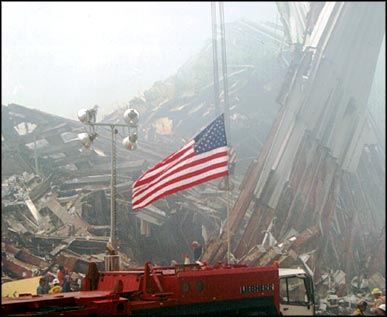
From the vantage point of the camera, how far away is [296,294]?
268 inches

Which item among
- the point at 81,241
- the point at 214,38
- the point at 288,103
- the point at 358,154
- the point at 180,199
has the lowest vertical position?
the point at 81,241

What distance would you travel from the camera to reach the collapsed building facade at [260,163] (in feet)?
26.7

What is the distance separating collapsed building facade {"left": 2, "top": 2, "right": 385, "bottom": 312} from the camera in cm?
812

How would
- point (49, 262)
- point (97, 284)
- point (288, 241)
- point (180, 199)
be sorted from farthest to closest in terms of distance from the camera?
point (288, 241) < point (180, 199) < point (49, 262) < point (97, 284)

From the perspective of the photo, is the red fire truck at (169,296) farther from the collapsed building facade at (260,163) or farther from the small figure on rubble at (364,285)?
the small figure on rubble at (364,285)

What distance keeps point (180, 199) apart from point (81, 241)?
1821 mm

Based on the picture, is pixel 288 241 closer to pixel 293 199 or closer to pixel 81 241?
pixel 293 199

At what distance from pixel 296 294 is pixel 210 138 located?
2.03 meters

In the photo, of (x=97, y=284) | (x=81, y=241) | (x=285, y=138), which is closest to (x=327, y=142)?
(x=285, y=138)

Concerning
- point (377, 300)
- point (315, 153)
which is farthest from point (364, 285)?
point (315, 153)

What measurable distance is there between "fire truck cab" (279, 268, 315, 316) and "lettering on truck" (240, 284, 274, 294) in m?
0.75

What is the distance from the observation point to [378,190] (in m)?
11.4

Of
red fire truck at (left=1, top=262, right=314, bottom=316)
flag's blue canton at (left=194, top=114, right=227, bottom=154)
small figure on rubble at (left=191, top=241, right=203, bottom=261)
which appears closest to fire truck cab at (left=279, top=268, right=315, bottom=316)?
red fire truck at (left=1, top=262, right=314, bottom=316)

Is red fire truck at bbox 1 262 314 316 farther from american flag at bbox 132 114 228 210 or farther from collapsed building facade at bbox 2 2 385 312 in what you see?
collapsed building facade at bbox 2 2 385 312
